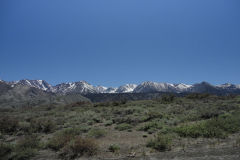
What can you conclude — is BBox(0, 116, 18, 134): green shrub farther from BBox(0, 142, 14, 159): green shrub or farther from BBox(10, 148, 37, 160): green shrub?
BBox(10, 148, 37, 160): green shrub

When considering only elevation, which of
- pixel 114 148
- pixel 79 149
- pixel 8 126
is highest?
pixel 8 126

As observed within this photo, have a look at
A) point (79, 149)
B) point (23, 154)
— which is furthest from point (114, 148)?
point (23, 154)

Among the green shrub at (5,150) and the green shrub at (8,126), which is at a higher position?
the green shrub at (8,126)

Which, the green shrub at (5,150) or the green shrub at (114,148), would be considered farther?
the green shrub at (114,148)

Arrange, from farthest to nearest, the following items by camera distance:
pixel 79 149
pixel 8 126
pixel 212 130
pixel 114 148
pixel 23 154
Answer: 1. pixel 8 126
2. pixel 212 130
3. pixel 114 148
4. pixel 79 149
5. pixel 23 154

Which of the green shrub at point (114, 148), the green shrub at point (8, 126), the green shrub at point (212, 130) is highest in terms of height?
the green shrub at point (8, 126)

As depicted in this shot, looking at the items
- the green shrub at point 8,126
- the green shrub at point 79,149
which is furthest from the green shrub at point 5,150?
the green shrub at point 8,126

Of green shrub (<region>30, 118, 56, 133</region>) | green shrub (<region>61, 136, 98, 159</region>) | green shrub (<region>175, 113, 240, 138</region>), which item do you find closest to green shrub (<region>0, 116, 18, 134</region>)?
green shrub (<region>30, 118, 56, 133</region>)

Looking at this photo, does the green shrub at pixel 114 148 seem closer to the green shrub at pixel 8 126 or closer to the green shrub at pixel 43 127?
the green shrub at pixel 43 127

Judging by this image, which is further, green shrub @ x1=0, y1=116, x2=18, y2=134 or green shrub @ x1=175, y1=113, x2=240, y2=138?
green shrub @ x1=0, y1=116, x2=18, y2=134

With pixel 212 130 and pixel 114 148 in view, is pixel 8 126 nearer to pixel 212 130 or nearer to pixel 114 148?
pixel 114 148

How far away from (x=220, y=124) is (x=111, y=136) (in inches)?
259

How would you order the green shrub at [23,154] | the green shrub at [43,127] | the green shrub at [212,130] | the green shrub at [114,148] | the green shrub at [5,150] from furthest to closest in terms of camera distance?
the green shrub at [43,127] → the green shrub at [212,130] → the green shrub at [114,148] → the green shrub at [5,150] → the green shrub at [23,154]

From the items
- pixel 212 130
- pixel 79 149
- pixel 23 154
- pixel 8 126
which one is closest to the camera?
pixel 23 154
